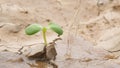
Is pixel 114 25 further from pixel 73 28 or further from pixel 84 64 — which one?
pixel 84 64

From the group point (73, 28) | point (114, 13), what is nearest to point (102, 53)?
point (73, 28)

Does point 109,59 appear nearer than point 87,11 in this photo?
Yes

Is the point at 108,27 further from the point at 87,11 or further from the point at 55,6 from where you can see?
the point at 55,6

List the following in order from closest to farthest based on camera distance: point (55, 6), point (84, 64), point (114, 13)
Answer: point (84, 64), point (114, 13), point (55, 6)

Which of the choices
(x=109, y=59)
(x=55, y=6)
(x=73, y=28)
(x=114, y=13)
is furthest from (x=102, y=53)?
(x=55, y=6)

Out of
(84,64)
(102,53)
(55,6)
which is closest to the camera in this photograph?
(84,64)

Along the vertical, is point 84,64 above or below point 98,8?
below
